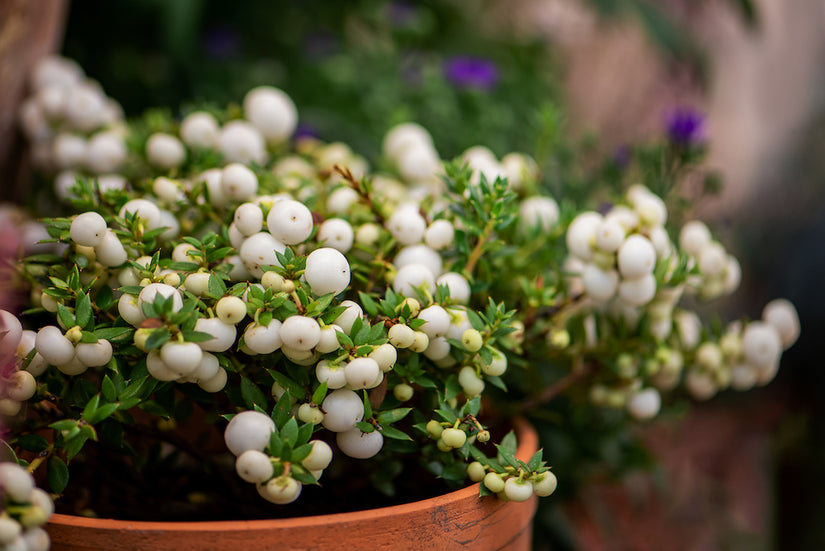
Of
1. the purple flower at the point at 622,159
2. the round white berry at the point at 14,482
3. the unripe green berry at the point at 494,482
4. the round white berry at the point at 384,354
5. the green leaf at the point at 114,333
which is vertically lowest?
the round white berry at the point at 14,482

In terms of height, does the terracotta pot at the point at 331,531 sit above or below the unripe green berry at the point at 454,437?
below

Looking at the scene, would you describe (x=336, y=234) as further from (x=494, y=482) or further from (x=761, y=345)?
(x=761, y=345)

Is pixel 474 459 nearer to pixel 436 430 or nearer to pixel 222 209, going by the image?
pixel 436 430

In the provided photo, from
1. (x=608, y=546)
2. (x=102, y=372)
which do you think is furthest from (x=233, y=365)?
(x=608, y=546)

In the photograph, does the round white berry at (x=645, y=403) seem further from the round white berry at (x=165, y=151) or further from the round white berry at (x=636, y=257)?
the round white berry at (x=165, y=151)

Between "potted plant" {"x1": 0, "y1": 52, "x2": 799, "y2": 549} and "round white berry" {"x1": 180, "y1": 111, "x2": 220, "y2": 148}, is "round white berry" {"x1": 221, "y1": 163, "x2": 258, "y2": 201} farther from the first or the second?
"round white berry" {"x1": 180, "y1": 111, "x2": 220, "y2": 148}

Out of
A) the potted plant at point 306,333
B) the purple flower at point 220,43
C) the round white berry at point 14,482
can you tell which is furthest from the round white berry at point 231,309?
the purple flower at point 220,43

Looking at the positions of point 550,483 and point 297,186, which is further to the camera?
point 297,186
